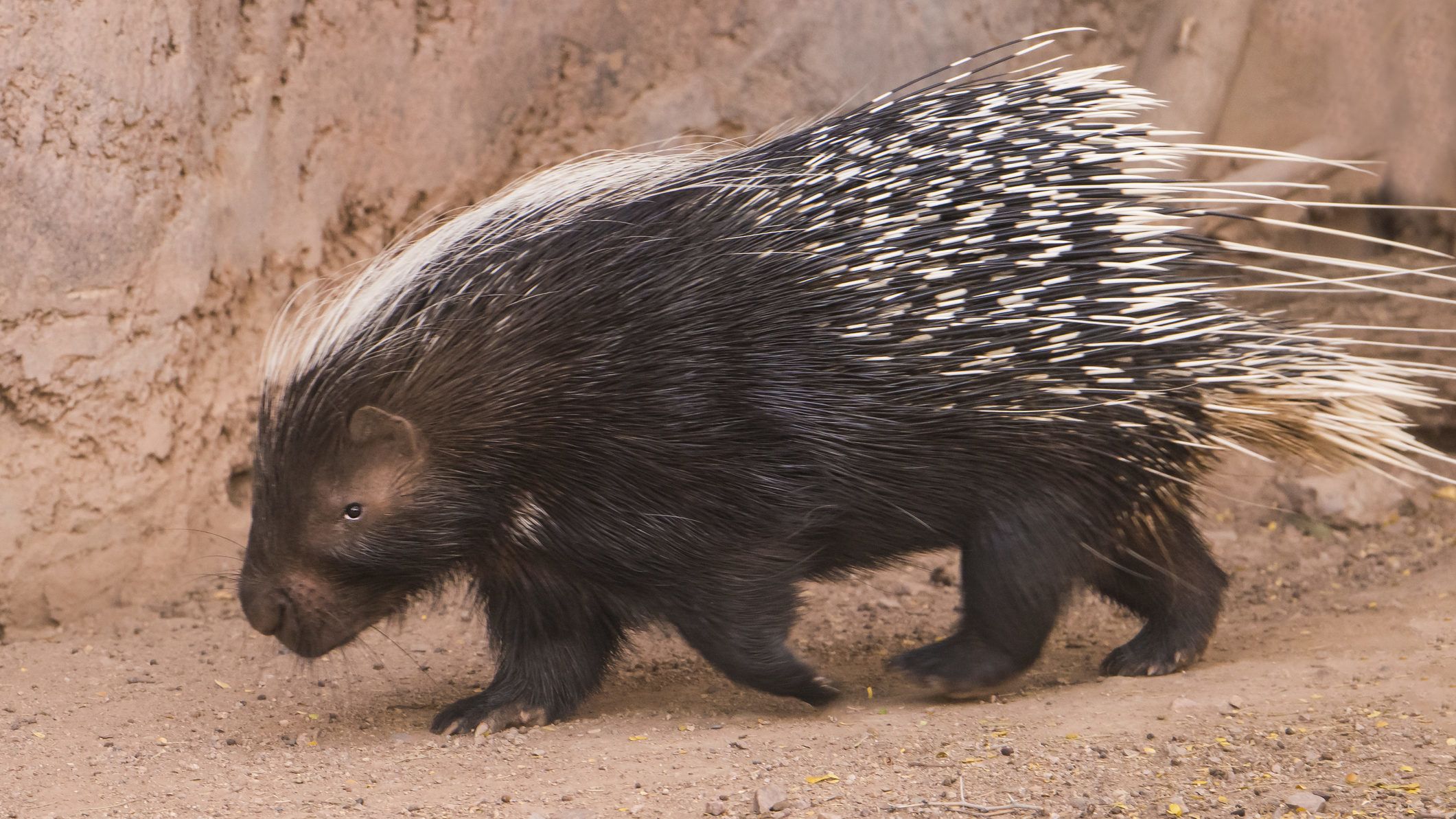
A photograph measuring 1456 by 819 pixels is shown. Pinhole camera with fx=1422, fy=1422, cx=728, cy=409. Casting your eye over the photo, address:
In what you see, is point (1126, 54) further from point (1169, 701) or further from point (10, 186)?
point (10, 186)

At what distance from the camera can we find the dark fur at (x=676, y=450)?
3.06 meters

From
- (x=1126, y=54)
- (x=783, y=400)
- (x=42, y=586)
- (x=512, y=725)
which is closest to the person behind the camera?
(x=783, y=400)

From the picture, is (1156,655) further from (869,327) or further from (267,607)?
(267,607)

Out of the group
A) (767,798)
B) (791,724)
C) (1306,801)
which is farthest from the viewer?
(791,724)

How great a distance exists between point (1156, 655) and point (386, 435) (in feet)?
6.37

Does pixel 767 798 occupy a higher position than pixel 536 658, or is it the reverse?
pixel 767 798

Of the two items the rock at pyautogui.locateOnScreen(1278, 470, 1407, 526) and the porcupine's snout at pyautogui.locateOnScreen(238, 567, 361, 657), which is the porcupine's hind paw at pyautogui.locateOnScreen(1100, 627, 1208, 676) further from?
the porcupine's snout at pyautogui.locateOnScreen(238, 567, 361, 657)

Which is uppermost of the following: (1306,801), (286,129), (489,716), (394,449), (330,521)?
(286,129)

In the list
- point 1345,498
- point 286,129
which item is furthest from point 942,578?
point 286,129

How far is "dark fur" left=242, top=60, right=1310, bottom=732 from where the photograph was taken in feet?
10.1

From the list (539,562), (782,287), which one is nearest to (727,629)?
(539,562)

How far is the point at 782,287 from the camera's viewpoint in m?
3.10

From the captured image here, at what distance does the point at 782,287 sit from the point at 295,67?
6.51 feet

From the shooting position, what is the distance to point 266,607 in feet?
10.0
